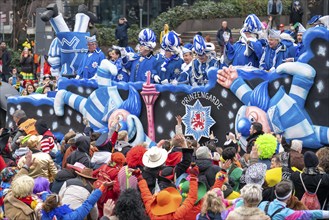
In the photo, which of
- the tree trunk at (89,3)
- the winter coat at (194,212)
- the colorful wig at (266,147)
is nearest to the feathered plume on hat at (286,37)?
the colorful wig at (266,147)

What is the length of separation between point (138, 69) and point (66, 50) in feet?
7.47

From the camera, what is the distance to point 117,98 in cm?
1925

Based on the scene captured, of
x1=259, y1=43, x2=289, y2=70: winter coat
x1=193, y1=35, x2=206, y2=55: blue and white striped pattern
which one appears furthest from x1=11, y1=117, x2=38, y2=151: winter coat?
x1=259, y1=43, x2=289, y2=70: winter coat

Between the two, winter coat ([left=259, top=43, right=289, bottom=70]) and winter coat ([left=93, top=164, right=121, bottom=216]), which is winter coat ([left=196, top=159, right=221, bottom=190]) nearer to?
winter coat ([left=93, top=164, right=121, bottom=216])

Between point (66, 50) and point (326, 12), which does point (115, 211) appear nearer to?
point (66, 50)

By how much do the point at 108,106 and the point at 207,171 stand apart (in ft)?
23.2

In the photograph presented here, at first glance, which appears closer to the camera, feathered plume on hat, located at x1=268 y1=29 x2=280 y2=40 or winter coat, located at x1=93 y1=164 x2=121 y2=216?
winter coat, located at x1=93 y1=164 x2=121 y2=216

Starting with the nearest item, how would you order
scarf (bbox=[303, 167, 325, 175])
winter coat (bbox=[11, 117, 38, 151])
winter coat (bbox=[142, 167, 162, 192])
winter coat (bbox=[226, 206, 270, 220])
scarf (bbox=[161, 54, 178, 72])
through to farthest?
1. winter coat (bbox=[226, 206, 270, 220])
2. scarf (bbox=[303, 167, 325, 175])
3. winter coat (bbox=[142, 167, 162, 192])
4. winter coat (bbox=[11, 117, 38, 151])
5. scarf (bbox=[161, 54, 178, 72])

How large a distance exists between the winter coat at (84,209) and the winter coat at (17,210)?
0.18m

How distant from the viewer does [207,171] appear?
1242 cm

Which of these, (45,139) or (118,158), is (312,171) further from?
(45,139)

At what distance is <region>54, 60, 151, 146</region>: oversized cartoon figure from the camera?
18719 millimetres

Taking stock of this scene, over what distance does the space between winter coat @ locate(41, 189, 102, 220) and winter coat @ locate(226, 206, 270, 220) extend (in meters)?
1.88

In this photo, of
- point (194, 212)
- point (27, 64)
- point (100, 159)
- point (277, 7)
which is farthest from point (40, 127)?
point (277, 7)
